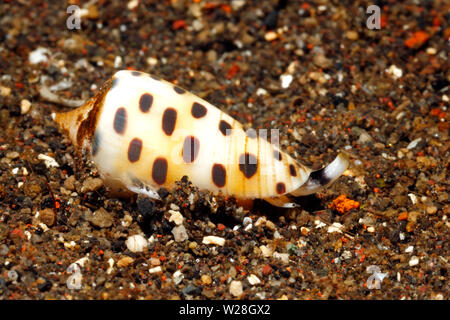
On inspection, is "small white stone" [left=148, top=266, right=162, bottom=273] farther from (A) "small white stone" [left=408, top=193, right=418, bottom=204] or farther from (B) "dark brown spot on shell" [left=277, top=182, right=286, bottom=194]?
(A) "small white stone" [left=408, top=193, right=418, bottom=204]

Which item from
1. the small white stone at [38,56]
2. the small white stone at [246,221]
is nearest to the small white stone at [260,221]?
the small white stone at [246,221]

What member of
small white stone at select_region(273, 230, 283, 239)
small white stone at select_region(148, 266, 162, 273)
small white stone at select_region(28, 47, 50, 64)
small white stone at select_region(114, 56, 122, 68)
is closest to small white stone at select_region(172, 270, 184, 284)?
small white stone at select_region(148, 266, 162, 273)

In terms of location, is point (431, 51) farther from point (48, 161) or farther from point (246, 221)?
point (48, 161)

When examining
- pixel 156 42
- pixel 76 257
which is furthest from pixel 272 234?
pixel 156 42

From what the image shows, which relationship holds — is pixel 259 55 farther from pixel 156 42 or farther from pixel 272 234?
pixel 272 234

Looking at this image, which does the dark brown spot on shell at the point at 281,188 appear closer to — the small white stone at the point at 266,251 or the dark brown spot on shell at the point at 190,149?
the small white stone at the point at 266,251
